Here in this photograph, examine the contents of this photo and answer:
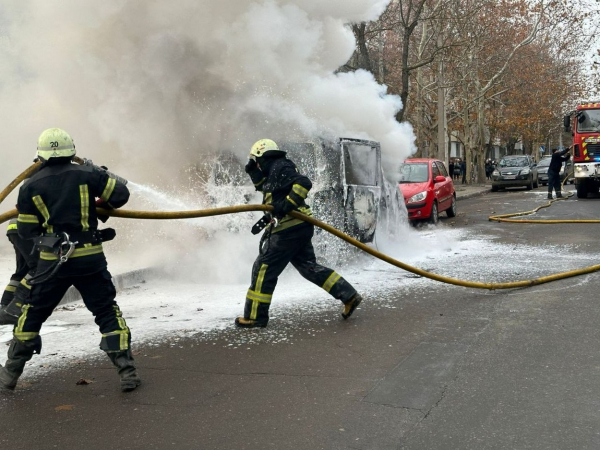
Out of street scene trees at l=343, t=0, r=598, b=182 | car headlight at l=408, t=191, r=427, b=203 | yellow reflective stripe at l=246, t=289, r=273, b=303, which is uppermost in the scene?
street scene trees at l=343, t=0, r=598, b=182

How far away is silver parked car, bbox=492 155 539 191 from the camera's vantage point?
90.6 ft

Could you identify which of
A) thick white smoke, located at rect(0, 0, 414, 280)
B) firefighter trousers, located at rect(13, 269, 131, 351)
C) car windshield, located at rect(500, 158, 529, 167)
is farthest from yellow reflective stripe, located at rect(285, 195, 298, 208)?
car windshield, located at rect(500, 158, 529, 167)

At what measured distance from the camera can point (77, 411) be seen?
382 centimetres

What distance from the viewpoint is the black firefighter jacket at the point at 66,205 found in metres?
4.06

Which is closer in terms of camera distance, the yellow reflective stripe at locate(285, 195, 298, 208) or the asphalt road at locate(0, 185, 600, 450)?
the asphalt road at locate(0, 185, 600, 450)

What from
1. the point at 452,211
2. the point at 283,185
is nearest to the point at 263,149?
the point at 283,185

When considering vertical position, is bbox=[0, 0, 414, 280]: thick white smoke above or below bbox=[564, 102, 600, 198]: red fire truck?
above

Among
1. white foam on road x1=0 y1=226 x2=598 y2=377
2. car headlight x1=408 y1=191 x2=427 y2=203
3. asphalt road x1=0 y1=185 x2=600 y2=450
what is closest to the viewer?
asphalt road x1=0 y1=185 x2=600 y2=450

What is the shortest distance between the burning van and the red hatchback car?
4.21 meters

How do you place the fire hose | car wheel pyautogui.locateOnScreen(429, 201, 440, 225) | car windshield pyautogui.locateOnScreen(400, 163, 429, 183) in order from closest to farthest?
the fire hose, car wheel pyautogui.locateOnScreen(429, 201, 440, 225), car windshield pyautogui.locateOnScreen(400, 163, 429, 183)

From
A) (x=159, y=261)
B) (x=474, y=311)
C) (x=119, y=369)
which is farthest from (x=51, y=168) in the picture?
(x=159, y=261)

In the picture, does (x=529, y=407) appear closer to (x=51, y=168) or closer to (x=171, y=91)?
(x=51, y=168)

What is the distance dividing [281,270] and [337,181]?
2.67 meters

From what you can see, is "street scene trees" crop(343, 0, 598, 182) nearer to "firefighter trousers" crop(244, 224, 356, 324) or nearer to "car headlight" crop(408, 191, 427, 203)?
"car headlight" crop(408, 191, 427, 203)
